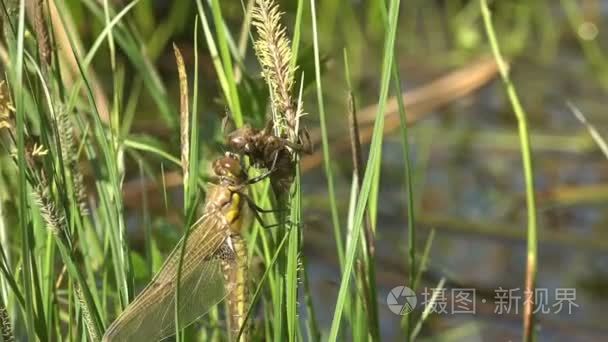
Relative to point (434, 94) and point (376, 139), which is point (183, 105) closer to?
point (376, 139)

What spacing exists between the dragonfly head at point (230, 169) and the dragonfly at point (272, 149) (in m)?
0.07

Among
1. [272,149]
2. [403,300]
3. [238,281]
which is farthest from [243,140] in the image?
[403,300]

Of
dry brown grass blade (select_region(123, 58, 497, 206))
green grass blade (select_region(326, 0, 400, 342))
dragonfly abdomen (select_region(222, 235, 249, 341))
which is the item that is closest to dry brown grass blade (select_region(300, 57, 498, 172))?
dry brown grass blade (select_region(123, 58, 497, 206))

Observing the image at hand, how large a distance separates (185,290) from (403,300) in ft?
1.11

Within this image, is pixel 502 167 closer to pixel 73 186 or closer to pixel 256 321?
pixel 256 321

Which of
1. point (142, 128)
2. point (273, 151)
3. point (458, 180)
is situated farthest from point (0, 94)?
point (458, 180)

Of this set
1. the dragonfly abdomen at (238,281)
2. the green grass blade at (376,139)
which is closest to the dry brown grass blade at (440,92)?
the dragonfly abdomen at (238,281)

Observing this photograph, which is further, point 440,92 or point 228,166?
point 440,92

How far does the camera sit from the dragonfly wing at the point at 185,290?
1.00m

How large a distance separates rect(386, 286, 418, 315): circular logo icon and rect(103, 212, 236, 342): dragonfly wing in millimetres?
268

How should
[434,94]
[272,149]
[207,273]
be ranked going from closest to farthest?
1. [272,149]
2. [207,273]
3. [434,94]

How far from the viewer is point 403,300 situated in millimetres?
1293

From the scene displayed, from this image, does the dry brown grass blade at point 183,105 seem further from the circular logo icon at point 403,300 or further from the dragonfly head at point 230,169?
the circular logo icon at point 403,300

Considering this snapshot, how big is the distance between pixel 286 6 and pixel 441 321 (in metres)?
1.77
